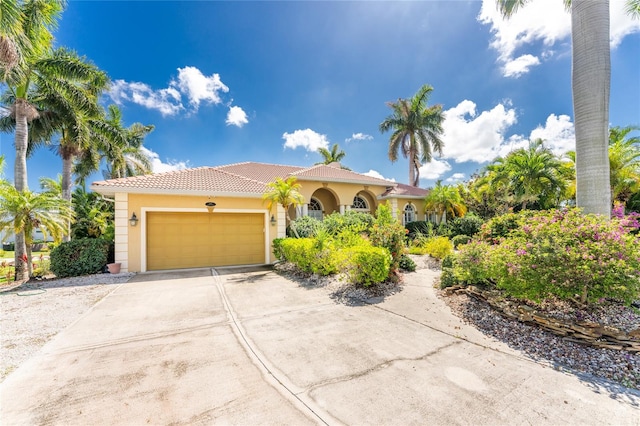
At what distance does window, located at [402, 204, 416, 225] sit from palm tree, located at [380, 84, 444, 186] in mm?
6447

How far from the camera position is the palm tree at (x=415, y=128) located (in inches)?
985

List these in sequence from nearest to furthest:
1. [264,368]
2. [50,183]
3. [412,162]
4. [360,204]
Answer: [264,368] → [50,183] → [360,204] → [412,162]

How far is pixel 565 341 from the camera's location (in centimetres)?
406

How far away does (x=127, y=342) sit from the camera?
166 inches

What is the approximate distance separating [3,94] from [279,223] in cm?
1563

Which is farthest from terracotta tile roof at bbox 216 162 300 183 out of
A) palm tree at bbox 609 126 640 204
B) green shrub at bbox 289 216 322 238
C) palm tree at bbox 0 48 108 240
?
palm tree at bbox 609 126 640 204

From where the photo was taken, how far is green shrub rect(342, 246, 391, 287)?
6914mm

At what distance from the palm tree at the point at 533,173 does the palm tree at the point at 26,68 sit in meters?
23.7

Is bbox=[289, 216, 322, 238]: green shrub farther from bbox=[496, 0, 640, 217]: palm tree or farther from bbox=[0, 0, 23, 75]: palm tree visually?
bbox=[0, 0, 23, 75]: palm tree

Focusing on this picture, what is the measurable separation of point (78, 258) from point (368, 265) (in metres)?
11.1

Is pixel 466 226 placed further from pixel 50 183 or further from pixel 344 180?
pixel 50 183

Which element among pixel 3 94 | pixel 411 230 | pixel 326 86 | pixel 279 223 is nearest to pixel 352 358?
pixel 279 223

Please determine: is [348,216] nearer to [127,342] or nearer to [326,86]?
[326,86]

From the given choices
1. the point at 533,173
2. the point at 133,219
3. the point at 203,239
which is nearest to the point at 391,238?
the point at 203,239
